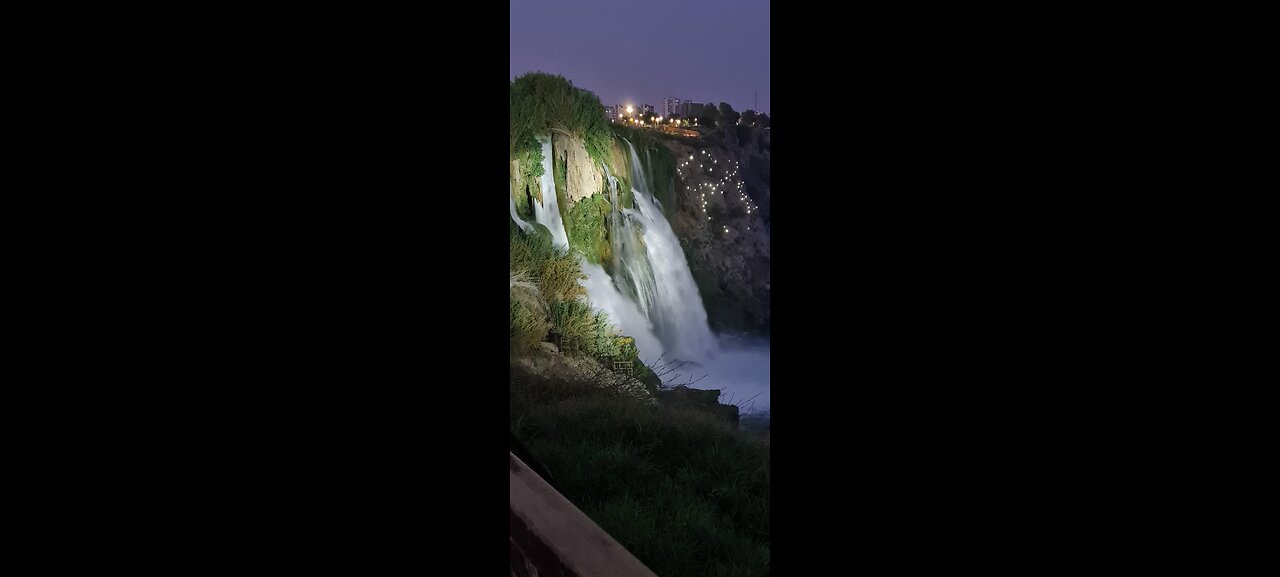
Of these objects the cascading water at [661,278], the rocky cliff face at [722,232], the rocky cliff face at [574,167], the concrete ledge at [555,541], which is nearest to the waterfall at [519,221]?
the rocky cliff face at [574,167]

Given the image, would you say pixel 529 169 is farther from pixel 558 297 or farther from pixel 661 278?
pixel 661 278

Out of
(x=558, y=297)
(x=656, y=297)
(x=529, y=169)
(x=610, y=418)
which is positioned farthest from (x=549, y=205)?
(x=610, y=418)

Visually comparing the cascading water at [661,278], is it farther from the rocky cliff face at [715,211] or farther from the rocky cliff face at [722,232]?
the rocky cliff face at [722,232]

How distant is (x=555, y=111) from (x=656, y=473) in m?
4.52

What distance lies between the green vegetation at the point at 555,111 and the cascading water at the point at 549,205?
0.68ft

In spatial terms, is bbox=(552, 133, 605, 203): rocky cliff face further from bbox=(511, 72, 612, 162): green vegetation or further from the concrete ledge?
the concrete ledge

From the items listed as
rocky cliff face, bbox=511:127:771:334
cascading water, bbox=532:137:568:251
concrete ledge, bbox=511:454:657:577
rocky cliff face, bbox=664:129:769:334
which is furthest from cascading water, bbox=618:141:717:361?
concrete ledge, bbox=511:454:657:577

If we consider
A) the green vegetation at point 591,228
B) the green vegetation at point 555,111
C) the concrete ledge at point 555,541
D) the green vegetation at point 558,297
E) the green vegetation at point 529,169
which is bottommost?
the concrete ledge at point 555,541

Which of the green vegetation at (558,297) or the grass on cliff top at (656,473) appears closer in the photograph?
the grass on cliff top at (656,473)

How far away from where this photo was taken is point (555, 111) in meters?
8.23

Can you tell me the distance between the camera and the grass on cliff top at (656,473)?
419 cm
